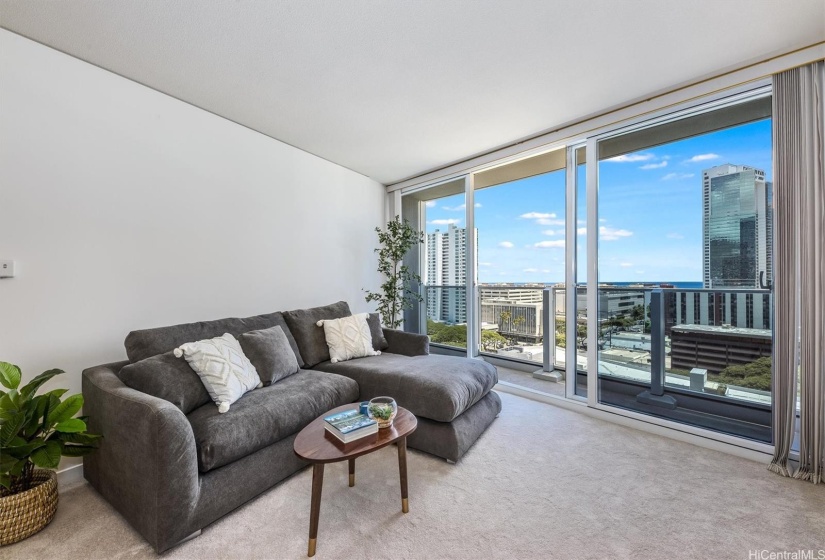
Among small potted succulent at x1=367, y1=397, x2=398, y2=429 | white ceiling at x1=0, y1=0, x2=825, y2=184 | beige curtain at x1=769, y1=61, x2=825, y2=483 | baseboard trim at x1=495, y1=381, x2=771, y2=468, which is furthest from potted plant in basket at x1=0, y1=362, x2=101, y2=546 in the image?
beige curtain at x1=769, y1=61, x2=825, y2=483

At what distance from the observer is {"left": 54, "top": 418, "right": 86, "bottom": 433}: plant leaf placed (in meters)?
1.57

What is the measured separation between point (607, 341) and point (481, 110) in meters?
2.31

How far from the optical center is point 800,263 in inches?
83.2

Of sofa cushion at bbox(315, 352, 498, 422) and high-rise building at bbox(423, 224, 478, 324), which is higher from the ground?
high-rise building at bbox(423, 224, 478, 324)

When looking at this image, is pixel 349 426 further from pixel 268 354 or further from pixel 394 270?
pixel 394 270

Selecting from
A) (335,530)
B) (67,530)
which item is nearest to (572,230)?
(335,530)

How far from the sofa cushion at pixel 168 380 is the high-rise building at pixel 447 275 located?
3027mm

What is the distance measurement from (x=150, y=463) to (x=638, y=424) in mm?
3279

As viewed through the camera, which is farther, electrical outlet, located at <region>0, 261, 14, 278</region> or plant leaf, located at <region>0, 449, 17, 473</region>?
electrical outlet, located at <region>0, 261, 14, 278</region>

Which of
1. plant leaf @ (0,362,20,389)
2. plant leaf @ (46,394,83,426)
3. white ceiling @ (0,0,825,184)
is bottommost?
plant leaf @ (46,394,83,426)

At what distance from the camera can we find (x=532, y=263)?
4.24 m

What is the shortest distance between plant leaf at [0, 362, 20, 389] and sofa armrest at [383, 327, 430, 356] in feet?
8.18

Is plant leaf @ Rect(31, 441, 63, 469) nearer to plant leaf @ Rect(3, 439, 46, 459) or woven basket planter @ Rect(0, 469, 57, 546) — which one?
plant leaf @ Rect(3, 439, 46, 459)

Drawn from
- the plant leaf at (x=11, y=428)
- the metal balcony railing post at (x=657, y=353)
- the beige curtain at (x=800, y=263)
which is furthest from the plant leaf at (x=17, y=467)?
the beige curtain at (x=800, y=263)
